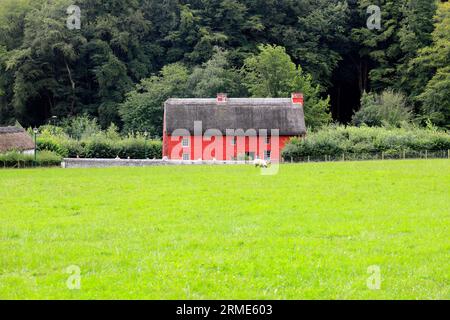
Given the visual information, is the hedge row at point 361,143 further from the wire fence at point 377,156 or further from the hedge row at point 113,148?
the hedge row at point 113,148

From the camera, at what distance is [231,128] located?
49.9m

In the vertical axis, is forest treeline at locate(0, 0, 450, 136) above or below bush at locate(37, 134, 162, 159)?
above

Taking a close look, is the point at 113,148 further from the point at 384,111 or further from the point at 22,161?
the point at 384,111

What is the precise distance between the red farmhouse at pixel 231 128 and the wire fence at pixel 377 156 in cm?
837

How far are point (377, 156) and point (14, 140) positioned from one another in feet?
89.7

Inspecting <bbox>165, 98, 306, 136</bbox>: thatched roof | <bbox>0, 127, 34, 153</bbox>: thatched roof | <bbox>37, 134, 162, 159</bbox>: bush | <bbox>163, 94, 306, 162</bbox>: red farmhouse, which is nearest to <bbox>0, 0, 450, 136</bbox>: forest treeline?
<bbox>165, 98, 306, 136</bbox>: thatched roof

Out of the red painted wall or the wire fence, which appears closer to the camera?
the wire fence

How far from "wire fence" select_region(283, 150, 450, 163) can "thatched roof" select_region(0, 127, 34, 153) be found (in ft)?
68.3

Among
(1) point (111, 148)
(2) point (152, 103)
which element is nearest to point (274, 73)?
(2) point (152, 103)

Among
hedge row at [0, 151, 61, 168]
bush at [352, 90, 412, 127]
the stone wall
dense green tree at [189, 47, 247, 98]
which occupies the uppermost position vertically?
dense green tree at [189, 47, 247, 98]

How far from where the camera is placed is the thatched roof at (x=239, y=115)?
49688mm

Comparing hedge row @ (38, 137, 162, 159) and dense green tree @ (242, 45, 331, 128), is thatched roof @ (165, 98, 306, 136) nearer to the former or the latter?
hedge row @ (38, 137, 162, 159)

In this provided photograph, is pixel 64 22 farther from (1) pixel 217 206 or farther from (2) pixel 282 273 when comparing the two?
(2) pixel 282 273

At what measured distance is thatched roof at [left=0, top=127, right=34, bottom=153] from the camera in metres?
46.0
